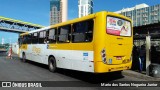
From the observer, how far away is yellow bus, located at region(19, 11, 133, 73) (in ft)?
30.8

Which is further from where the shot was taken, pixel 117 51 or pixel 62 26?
pixel 62 26

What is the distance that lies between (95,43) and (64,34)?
3024 millimetres

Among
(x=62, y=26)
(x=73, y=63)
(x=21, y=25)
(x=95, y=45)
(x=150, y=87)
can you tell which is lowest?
(x=150, y=87)

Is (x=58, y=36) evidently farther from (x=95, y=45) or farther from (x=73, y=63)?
A: (x=95, y=45)

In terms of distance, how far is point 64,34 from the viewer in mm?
12023

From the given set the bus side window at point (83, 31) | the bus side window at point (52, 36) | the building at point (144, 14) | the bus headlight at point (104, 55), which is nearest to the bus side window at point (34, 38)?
the bus side window at point (52, 36)

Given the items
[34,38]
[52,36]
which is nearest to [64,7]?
[34,38]

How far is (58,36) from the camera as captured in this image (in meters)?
12.9

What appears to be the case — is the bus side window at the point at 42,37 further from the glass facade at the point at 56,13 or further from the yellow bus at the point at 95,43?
the glass facade at the point at 56,13

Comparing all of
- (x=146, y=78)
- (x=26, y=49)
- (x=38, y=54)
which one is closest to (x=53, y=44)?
(x=38, y=54)

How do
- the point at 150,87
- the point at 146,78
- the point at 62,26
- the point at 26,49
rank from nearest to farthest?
the point at 150,87 → the point at 146,78 → the point at 62,26 → the point at 26,49

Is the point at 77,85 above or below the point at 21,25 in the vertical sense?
below

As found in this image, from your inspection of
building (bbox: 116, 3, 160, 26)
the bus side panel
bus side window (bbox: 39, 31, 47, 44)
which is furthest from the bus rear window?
building (bbox: 116, 3, 160, 26)

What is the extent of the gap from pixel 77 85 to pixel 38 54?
24.0 ft
